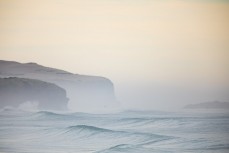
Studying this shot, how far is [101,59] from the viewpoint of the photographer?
3371 millimetres

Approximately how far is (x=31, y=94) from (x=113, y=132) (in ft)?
2.22

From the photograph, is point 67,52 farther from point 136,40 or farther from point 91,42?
point 136,40

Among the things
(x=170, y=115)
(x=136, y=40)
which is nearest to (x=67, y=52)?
(x=136, y=40)

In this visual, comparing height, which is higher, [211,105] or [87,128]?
[211,105]

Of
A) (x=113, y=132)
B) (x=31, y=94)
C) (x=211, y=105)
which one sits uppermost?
(x=31, y=94)

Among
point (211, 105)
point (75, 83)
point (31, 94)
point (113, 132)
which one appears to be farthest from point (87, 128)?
point (211, 105)

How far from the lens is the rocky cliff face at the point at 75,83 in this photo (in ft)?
10.9

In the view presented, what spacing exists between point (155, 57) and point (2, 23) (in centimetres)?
117

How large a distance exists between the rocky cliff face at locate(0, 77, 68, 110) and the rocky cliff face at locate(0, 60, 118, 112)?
4 cm

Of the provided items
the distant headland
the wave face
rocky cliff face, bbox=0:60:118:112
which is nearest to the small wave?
the wave face

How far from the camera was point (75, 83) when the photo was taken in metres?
3.34

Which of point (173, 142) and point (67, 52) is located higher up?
point (67, 52)

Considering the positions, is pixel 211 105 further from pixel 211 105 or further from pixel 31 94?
pixel 31 94

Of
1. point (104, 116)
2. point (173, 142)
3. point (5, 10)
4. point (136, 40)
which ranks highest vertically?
point (5, 10)
